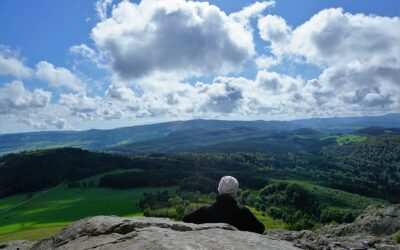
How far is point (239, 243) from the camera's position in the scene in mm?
10305

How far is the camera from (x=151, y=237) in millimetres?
10477

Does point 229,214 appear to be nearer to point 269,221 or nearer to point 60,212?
point 269,221

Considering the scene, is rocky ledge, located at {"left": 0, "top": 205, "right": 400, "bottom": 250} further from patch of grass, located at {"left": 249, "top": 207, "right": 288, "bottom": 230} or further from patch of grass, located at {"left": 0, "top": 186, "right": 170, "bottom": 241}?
patch of grass, located at {"left": 0, "top": 186, "right": 170, "bottom": 241}

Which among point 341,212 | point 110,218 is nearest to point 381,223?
point 110,218

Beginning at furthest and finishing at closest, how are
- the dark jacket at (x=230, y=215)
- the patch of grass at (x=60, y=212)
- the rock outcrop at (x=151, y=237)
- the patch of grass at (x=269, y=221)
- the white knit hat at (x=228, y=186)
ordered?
the patch of grass at (x=60, y=212) < the patch of grass at (x=269, y=221) < the dark jacket at (x=230, y=215) < the white knit hat at (x=228, y=186) < the rock outcrop at (x=151, y=237)

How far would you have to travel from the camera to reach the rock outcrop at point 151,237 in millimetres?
9867

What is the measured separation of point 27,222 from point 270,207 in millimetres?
105609

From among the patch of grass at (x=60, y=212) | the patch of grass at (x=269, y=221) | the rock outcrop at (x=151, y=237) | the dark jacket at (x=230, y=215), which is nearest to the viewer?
the rock outcrop at (x=151, y=237)

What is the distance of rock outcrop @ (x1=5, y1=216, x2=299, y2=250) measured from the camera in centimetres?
987

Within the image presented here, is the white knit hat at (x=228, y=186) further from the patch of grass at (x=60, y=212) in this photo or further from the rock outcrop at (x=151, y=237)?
the patch of grass at (x=60, y=212)

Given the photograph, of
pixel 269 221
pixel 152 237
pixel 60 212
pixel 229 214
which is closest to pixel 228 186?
pixel 229 214

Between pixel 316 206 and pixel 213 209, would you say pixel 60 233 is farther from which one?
pixel 316 206

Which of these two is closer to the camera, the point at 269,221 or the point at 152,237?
the point at 152,237

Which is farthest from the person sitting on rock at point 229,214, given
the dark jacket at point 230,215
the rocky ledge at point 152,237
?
the rocky ledge at point 152,237
